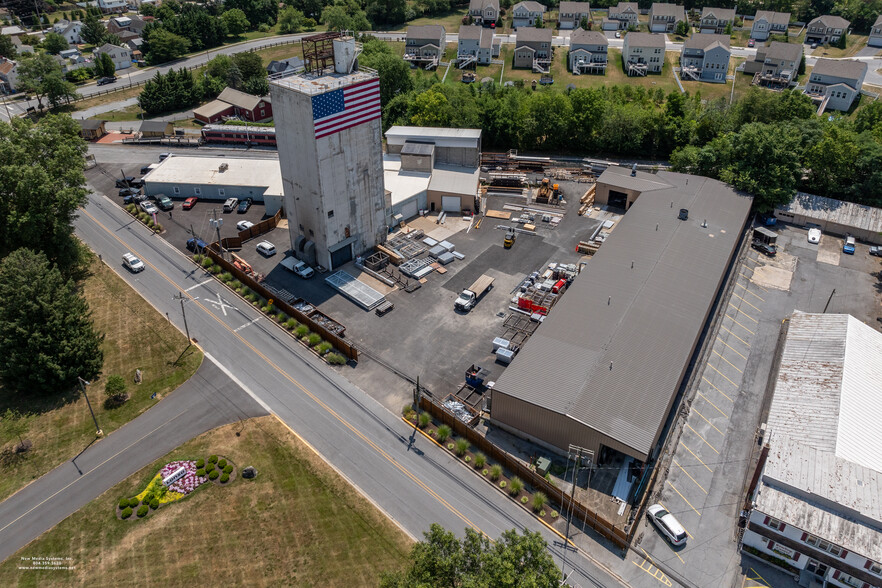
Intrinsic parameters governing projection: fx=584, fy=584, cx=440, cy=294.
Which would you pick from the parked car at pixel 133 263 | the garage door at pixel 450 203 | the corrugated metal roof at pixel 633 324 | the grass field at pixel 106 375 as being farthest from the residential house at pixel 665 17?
the grass field at pixel 106 375

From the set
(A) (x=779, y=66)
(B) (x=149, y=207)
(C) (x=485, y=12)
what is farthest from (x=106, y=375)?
(C) (x=485, y=12)

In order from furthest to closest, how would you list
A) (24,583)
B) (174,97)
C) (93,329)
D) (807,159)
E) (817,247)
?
1. (174,97)
2. (807,159)
3. (817,247)
4. (93,329)
5. (24,583)

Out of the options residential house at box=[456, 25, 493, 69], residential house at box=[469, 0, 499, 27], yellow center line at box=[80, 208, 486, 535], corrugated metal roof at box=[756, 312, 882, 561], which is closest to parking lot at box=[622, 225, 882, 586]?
corrugated metal roof at box=[756, 312, 882, 561]

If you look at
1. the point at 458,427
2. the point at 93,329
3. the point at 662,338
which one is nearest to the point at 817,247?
the point at 662,338

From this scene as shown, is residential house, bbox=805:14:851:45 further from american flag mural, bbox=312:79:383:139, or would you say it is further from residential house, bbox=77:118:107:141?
residential house, bbox=77:118:107:141

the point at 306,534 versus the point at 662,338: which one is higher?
the point at 662,338

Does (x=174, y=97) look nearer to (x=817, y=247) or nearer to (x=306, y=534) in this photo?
(x=306, y=534)

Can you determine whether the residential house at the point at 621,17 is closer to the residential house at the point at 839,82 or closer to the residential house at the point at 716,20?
the residential house at the point at 716,20
